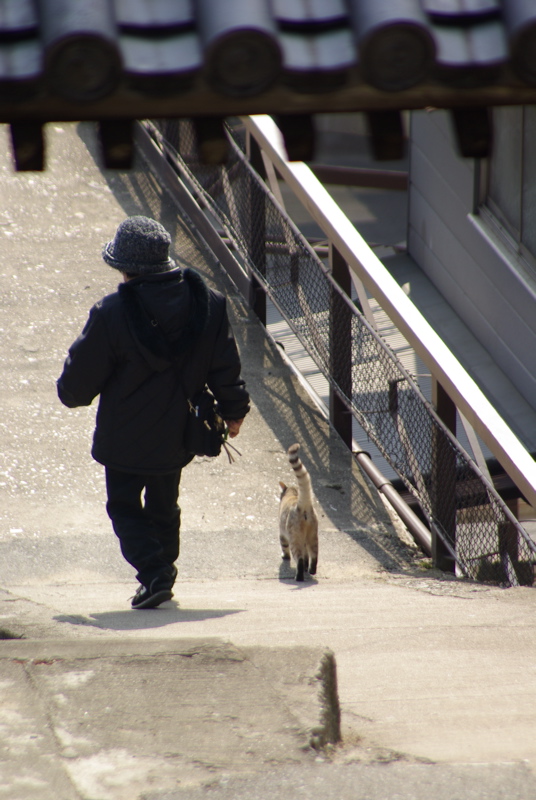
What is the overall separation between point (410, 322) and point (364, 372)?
74 cm

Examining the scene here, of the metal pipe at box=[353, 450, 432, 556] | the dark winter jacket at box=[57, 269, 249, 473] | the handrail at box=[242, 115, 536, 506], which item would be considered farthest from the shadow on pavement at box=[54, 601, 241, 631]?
the metal pipe at box=[353, 450, 432, 556]

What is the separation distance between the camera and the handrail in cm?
493

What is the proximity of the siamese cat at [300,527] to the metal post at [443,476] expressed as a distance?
77 cm

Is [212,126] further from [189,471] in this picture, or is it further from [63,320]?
[63,320]

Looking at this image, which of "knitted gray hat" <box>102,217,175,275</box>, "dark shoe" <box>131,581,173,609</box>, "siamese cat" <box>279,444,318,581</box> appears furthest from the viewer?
"siamese cat" <box>279,444,318,581</box>

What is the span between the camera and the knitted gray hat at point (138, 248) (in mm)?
3943

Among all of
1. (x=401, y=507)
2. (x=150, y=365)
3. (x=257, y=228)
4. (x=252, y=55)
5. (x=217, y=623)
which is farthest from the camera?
(x=257, y=228)

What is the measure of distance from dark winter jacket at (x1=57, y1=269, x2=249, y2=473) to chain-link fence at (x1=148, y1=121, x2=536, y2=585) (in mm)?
746

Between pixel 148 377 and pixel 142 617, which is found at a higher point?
pixel 148 377

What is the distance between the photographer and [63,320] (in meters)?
6.83

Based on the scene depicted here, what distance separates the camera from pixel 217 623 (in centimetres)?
381

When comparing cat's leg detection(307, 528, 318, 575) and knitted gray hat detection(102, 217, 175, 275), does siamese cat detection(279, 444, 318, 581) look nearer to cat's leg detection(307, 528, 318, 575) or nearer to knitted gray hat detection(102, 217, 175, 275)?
cat's leg detection(307, 528, 318, 575)

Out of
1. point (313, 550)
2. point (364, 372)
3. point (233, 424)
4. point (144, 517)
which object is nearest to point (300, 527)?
point (313, 550)

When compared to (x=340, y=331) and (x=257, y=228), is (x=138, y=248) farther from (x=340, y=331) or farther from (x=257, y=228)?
(x=257, y=228)
